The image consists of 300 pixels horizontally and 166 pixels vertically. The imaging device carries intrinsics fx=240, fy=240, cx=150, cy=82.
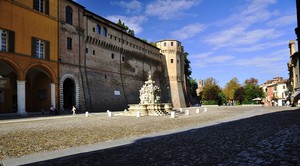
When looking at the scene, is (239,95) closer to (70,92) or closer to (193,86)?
(193,86)

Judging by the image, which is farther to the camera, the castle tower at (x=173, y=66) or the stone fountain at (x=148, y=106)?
the castle tower at (x=173, y=66)

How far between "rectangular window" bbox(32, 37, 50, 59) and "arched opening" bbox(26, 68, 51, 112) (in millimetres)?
3306

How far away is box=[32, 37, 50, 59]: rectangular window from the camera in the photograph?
27.7m

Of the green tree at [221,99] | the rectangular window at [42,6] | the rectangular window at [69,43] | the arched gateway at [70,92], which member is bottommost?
the green tree at [221,99]

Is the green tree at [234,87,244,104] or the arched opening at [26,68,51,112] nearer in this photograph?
the arched opening at [26,68,51,112]

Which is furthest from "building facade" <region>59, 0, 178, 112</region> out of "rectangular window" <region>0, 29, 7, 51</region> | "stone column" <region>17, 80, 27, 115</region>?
"rectangular window" <region>0, 29, 7, 51</region>

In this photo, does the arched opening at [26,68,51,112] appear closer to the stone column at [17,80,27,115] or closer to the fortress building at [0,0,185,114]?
the fortress building at [0,0,185,114]

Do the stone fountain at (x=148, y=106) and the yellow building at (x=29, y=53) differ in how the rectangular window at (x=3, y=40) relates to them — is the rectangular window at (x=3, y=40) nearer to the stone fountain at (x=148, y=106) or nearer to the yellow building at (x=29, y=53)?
the yellow building at (x=29, y=53)

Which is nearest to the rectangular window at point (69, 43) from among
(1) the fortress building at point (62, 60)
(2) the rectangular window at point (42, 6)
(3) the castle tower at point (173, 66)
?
(1) the fortress building at point (62, 60)

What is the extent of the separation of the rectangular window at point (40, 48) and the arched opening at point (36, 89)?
3.31m

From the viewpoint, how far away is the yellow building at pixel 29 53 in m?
25.0

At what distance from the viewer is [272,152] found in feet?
18.8

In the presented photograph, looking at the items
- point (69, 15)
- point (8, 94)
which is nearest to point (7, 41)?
point (8, 94)

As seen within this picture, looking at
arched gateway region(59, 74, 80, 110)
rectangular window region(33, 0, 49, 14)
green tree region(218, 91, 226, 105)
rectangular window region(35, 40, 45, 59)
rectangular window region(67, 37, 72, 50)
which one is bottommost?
green tree region(218, 91, 226, 105)
